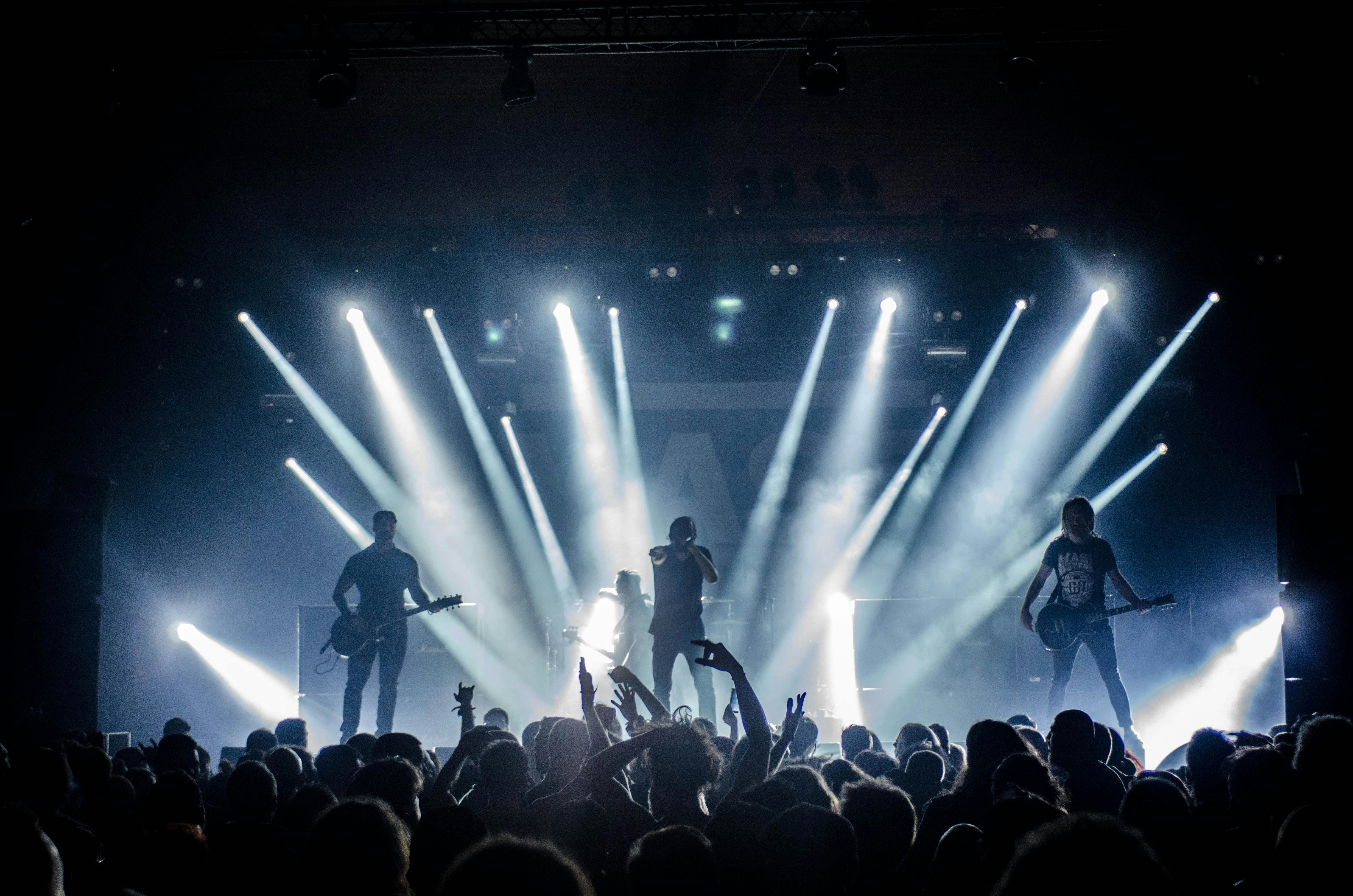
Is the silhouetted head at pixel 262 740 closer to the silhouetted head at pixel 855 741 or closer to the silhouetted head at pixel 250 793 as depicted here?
the silhouetted head at pixel 250 793

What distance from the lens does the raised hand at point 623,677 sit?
4.41 m

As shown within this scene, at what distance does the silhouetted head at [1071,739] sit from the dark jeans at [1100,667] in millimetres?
3224

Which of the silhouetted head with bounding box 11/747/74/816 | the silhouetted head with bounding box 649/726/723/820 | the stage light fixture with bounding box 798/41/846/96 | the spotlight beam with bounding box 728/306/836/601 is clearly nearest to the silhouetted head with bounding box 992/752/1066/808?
the silhouetted head with bounding box 649/726/723/820

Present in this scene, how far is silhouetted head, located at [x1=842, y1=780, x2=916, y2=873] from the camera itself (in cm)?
253

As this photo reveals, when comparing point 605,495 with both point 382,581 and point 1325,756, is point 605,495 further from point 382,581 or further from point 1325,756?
point 1325,756

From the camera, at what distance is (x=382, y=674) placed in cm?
748

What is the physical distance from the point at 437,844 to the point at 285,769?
7.14 feet

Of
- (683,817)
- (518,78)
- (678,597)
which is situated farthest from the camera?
(518,78)

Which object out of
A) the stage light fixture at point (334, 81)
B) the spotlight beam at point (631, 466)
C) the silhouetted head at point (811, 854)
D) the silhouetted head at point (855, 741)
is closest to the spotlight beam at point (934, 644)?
the spotlight beam at point (631, 466)

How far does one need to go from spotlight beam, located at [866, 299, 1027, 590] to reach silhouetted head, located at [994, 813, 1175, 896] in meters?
12.0

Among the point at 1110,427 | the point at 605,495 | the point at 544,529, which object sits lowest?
the point at 544,529

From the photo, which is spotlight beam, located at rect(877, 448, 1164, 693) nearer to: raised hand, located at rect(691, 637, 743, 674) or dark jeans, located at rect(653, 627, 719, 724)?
dark jeans, located at rect(653, 627, 719, 724)

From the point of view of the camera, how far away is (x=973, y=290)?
11625 mm

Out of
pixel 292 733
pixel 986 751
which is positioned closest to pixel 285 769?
pixel 292 733
